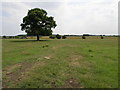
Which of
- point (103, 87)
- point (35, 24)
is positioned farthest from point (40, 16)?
point (103, 87)

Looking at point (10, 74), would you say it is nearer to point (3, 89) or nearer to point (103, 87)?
point (3, 89)

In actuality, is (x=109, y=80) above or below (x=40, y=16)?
below

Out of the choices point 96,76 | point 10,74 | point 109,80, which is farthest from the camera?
point 10,74

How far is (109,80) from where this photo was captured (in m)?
5.34

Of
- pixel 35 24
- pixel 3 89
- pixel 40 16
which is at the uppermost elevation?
pixel 40 16

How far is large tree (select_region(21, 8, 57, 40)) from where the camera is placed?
3650cm

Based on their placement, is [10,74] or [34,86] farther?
[10,74]

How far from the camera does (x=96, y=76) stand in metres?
5.87

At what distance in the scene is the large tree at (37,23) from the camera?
36500 millimetres

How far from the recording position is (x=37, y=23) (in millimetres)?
37656

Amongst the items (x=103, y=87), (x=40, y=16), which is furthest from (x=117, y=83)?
(x=40, y=16)

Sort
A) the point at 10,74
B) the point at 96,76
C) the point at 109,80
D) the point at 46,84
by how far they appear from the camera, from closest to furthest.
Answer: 1. the point at 46,84
2. the point at 109,80
3. the point at 96,76
4. the point at 10,74

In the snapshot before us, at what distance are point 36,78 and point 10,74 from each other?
5.55 ft

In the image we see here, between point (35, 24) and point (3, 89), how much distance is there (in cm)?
3446
